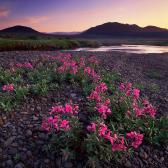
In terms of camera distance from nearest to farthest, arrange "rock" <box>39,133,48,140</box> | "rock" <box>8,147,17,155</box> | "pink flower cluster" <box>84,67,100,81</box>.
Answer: "rock" <box>8,147,17,155</box>, "rock" <box>39,133,48,140</box>, "pink flower cluster" <box>84,67,100,81</box>

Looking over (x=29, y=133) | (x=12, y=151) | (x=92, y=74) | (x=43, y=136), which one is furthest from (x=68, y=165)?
(x=92, y=74)

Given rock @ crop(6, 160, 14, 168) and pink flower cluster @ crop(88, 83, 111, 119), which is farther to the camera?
pink flower cluster @ crop(88, 83, 111, 119)

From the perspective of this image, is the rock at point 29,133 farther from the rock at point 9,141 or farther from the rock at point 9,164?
the rock at point 9,164

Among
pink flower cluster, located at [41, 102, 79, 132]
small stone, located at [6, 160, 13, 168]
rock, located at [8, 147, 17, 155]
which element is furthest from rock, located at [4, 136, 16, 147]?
pink flower cluster, located at [41, 102, 79, 132]

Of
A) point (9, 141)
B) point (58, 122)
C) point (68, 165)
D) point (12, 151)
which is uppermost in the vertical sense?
point (58, 122)

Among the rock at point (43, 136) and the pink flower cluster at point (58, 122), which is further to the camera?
the rock at point (43, 136)

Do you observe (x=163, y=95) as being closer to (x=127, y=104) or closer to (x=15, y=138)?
(x=127, y=104)

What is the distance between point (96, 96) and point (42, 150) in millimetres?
2307

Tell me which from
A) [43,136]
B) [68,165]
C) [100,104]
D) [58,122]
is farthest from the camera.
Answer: [100,104]

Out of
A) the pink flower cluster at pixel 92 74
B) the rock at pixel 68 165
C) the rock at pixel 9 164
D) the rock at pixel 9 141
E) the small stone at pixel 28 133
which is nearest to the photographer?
the rock at pixel 9 164

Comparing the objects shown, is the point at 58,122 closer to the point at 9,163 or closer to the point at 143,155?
the point at 9,163

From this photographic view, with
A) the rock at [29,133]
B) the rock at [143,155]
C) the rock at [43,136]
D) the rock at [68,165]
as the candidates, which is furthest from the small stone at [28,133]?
the rock at [143,155]

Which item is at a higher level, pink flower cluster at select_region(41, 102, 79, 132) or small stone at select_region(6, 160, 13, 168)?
pink flower cluster at select_region(41, 102, 79, 132)

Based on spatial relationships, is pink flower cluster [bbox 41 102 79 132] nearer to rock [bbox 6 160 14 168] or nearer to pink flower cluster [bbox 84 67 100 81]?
rock [bbox 6 160 14 168]
